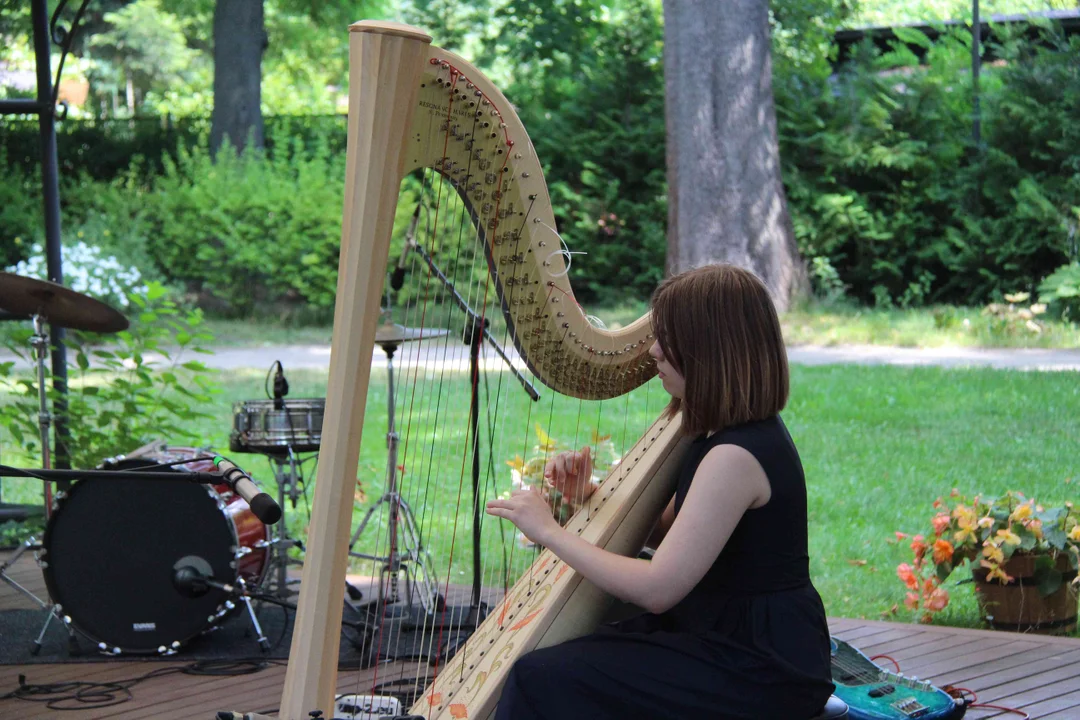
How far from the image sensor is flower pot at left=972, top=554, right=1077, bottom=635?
Result: 370 cm

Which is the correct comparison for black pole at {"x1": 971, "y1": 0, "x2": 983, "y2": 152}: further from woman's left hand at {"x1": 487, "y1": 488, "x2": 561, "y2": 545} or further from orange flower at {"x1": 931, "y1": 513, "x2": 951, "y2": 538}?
woman's left hand at {"x1": 487, "y1": 488, "x2": 561, "y2": 545}


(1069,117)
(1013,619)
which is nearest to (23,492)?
(1013,619)

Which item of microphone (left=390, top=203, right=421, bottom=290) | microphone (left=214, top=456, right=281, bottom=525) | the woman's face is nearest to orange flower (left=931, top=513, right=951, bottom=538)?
microphone (left=390, top=203, right=421, bottom=290)

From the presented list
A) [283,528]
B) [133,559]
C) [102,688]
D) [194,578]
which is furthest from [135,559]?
[283,528]

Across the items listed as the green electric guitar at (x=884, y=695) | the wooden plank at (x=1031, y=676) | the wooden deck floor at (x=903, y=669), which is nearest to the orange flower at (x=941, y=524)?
the wooden deck floor at (x=903, y=669)

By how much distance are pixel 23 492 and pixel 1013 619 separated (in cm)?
484

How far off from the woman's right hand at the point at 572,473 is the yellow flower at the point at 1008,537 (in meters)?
1.71

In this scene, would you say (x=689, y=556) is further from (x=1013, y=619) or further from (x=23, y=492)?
(x=23, y=492)

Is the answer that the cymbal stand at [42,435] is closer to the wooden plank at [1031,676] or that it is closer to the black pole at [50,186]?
the black pole at [50,186]

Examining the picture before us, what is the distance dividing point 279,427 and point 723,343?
2.21 metres

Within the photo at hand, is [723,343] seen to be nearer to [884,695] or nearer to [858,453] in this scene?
[884,695]

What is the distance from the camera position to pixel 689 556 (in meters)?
1.99

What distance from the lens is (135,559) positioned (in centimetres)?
365

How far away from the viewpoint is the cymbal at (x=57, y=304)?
3691 millimetres
